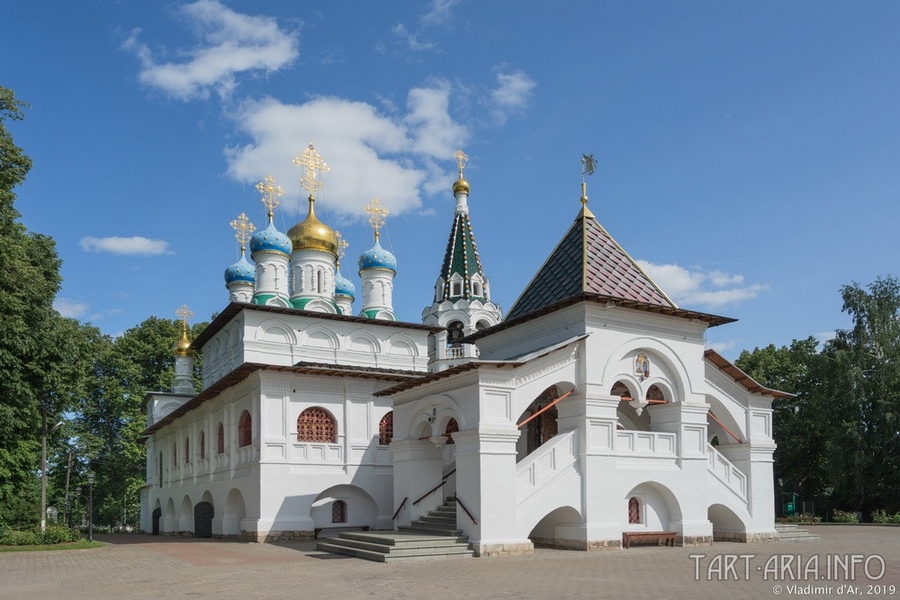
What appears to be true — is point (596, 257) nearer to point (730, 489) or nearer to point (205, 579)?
point (730, 489)

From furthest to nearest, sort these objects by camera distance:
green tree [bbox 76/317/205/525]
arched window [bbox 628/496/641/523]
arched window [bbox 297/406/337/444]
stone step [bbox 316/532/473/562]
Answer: green tree [bbox 76/317/205/525] < arched window [bbox 297/406/337/444] < arched window [bbox 628/496/641/523] < stone step [bbox 316/532/473/562]

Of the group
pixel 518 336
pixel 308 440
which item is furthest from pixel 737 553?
pixel 308 440

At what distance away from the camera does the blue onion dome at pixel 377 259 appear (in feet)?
120

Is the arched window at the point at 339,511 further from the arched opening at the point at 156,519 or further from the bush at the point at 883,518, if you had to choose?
the bush at the point at 883,518

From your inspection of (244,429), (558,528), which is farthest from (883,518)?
(244,429)

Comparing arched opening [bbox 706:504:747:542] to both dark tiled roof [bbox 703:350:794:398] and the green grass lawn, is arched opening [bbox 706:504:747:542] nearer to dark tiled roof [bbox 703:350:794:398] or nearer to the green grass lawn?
dark tiled roof [bbox 703:350:794:398]

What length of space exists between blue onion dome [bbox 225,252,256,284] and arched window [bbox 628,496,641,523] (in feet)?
85.5

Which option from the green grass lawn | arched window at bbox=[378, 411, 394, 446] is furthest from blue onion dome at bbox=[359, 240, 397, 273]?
the green grass lawn

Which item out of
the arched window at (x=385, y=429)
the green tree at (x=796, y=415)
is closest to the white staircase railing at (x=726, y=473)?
the arched window at (x=385, y=429)

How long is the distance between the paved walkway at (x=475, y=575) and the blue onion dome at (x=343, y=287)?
22619mm

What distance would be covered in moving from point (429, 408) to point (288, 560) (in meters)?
4.76

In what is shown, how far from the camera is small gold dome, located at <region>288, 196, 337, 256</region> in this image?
111 feet

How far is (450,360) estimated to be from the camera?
39.3 m

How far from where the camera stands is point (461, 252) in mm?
43438
